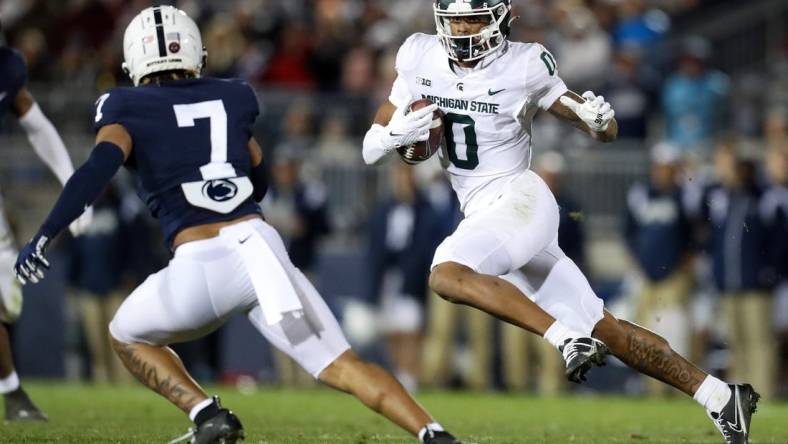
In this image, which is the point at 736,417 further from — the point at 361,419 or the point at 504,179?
the point at 361,419

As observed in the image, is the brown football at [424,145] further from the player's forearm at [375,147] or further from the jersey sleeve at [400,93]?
the jersey sleeve at [400,93]

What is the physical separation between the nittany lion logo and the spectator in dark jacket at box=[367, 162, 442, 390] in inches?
254

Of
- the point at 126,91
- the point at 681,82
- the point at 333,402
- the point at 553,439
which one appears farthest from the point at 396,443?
the point at 681,82

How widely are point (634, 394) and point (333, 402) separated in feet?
10.1

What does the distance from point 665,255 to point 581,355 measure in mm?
6387

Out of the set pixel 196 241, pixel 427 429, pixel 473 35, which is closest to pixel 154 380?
pixel 196 241

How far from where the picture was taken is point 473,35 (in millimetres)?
6508

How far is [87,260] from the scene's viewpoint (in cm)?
1273

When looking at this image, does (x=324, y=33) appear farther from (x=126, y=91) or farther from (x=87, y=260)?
(x=126, y=91)

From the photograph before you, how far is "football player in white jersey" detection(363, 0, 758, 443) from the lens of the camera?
240 inches

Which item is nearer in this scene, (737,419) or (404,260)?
(737,419)

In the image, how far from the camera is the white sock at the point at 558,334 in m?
Result: 5.71

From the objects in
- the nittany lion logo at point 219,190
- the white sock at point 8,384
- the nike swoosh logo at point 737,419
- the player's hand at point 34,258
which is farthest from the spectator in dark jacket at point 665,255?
the player's hand at point 34,258

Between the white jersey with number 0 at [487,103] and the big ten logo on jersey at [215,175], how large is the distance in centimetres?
101
